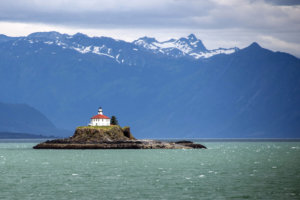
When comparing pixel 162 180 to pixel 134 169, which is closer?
pixel 162 180

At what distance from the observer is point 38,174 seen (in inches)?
4053

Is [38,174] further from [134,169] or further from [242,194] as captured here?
[242,194]

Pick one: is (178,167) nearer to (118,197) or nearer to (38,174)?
(38,174)

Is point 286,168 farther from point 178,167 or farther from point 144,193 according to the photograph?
point 144,193

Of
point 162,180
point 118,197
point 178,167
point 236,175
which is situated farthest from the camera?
point 178,167

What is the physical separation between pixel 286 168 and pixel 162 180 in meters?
28.9

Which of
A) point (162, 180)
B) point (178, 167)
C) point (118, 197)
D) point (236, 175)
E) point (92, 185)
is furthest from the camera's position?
point (178, 167)

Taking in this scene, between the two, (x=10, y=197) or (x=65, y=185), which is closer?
(x=10, y=197)

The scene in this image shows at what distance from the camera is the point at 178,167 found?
117812 millimetres

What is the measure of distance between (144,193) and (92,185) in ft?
33.7

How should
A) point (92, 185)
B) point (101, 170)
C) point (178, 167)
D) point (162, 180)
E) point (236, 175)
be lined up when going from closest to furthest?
1. point (92, 185)
2. point (162, 180)
3. point (236, 175)
4. point (101, 170)
5. point (178, 167)

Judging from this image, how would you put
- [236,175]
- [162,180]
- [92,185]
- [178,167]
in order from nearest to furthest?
[92,185], [162,180], [236,175], [178,167]

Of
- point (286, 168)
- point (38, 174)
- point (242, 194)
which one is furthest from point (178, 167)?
point (242, 194)

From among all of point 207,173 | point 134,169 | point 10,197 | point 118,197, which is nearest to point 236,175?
point 207,173
